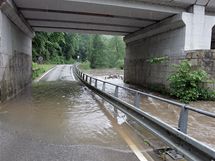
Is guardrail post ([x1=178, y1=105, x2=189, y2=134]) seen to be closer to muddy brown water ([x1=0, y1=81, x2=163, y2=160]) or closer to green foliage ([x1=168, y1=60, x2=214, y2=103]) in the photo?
muddy brown water ([x1=0, y1=81, x2=163, y2=160])

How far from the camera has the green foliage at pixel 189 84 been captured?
43.8 ft

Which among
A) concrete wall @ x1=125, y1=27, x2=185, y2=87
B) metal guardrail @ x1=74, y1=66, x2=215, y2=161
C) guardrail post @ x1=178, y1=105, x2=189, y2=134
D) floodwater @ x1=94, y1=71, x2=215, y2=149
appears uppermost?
concrete wall @ x1=125, y1=27, x2=185, y2=87

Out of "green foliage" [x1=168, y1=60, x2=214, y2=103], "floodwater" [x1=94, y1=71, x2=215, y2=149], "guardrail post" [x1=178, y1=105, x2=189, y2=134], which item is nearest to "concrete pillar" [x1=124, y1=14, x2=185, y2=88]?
"green foliage" [x1=168, y1=60, x2=214, y2=103]

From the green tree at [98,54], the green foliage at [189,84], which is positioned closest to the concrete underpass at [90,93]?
the green foliage at [189,84]

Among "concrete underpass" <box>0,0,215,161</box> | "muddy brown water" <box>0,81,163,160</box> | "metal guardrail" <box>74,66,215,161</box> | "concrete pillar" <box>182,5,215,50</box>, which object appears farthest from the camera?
"concrete pillar" <box>182,5,215,50</box>

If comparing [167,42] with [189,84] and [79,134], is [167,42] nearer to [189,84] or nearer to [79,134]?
[189,84]

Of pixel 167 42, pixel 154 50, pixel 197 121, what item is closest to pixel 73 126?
pixel 197 121

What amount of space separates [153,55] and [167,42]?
2608 mm

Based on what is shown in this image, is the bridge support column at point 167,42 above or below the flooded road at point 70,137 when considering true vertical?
above

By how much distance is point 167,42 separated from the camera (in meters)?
17.3

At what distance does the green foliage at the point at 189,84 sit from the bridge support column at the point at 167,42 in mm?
1502

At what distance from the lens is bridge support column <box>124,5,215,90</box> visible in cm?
1522

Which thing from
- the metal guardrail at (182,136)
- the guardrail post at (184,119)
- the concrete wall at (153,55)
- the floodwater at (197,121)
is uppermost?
the concrete wall at (153,55)

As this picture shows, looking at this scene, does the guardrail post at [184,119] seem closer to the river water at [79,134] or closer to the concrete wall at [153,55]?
the river water at [79,134]
